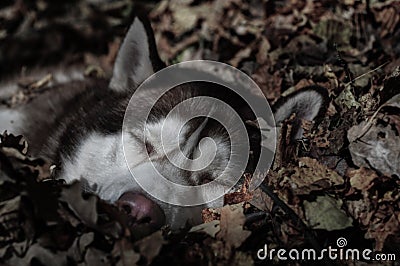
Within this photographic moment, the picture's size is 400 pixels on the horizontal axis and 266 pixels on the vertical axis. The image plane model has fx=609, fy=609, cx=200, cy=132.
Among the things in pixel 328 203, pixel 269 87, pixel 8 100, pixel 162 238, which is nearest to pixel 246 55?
pixel 269 87

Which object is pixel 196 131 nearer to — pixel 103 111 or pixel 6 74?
pixel 103 111

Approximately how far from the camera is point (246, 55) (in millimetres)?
4531

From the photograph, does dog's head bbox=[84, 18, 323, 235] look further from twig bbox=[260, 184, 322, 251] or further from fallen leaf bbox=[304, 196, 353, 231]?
fallen leaf bbox=[304, 196, 353, 231]

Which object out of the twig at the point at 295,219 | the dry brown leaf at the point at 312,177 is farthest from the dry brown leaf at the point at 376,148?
the twig at the point at 295,219

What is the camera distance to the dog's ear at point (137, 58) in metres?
3.40

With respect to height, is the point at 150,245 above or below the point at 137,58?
below

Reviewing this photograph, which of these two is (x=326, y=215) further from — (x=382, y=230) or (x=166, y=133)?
(x=166, y=133)

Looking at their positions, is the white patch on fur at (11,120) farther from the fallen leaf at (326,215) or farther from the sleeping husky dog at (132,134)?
the fallen leaf at (326,215)

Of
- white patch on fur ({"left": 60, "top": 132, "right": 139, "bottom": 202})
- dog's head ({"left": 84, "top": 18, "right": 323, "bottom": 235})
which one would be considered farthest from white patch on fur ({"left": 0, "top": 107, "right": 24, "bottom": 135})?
dog's head ({"left": 84, "top": 18, "right": 323, "bottom": 235})

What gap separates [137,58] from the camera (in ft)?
11.4

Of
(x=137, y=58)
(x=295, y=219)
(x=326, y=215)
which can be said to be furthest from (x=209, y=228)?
(x=137, y=58)

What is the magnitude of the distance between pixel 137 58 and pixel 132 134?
68 centimetres

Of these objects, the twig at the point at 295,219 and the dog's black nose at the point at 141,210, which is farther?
the dog's black nose at the point at 141,210

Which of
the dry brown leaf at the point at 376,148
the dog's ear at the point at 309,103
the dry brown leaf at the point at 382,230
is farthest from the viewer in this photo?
the dog's ear at the point at 309,103
